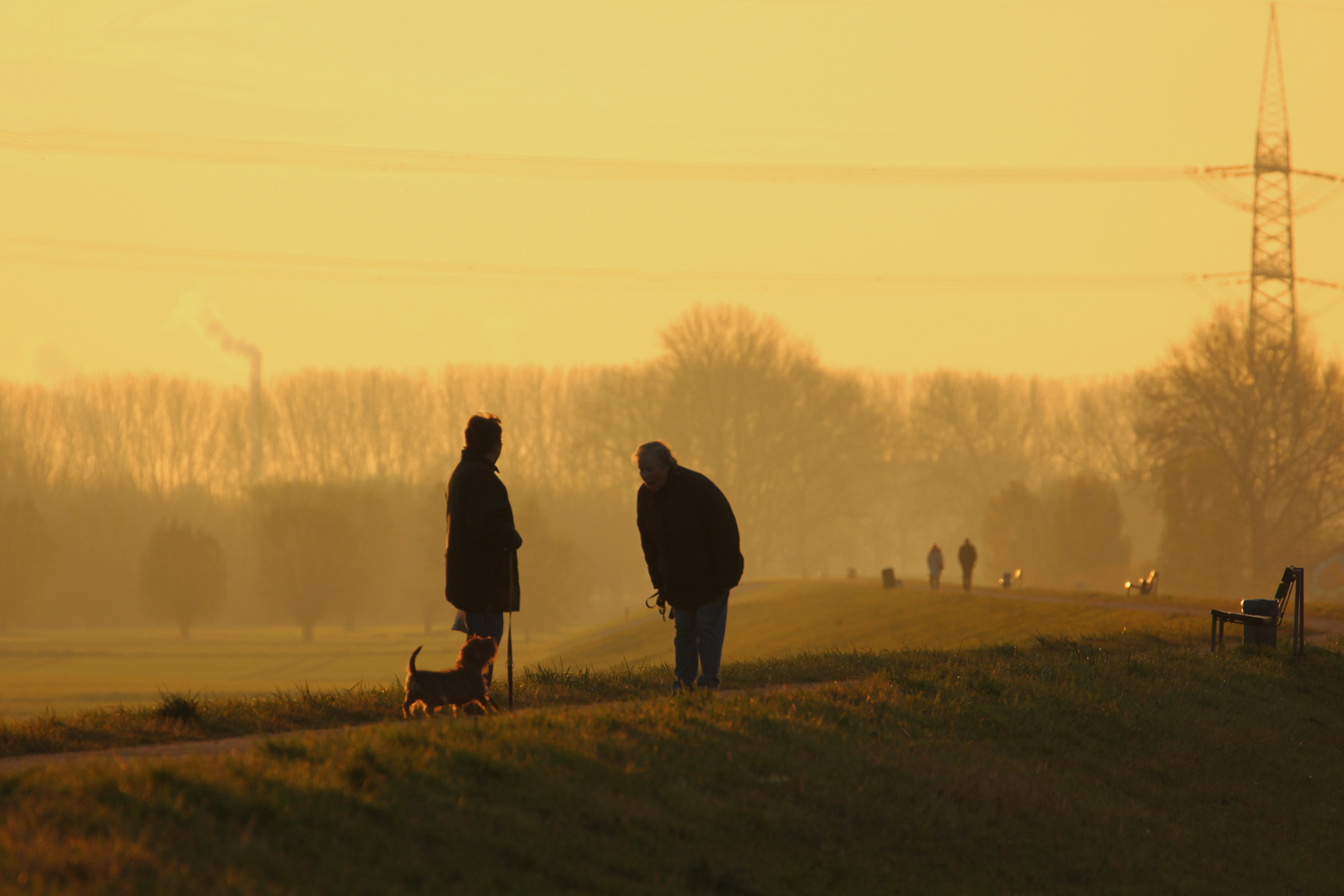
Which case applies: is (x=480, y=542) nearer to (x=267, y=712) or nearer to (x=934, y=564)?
(x=267, y=712)

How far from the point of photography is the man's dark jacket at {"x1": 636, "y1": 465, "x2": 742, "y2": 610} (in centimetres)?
975

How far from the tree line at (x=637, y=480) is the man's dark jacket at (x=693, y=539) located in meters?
54.1

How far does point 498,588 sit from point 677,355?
246ft

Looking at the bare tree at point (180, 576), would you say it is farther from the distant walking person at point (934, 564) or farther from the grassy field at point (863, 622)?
the distant walking person at point (934, 564)

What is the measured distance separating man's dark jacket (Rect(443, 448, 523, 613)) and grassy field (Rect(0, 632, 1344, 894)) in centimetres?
109

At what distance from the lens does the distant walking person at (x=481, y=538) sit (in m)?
9.16

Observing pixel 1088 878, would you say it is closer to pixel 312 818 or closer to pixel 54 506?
pixel 312 818

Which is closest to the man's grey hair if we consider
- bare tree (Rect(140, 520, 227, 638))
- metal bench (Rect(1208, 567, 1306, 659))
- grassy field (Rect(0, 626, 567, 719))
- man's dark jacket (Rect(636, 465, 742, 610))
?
man's dark jacket (Rect(636, 465, 742, 610))

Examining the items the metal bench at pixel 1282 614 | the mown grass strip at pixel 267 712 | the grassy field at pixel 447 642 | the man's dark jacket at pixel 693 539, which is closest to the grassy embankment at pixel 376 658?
A: the mown grass strip at pixel 267 712

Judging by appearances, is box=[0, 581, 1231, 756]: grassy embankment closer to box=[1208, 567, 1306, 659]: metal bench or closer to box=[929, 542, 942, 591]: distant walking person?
box=[929, 542, 942, 591]: distant walking person

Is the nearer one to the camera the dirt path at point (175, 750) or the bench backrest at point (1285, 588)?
the dirt path at point (175, 750)

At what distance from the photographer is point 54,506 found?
90.8 meters

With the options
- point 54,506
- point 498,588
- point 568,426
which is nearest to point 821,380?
point 568,426

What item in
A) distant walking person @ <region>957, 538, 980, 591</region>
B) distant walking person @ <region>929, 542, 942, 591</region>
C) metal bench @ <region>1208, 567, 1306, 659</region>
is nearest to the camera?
metal bench @ <region>1208, 567, 1306, 659</region>
